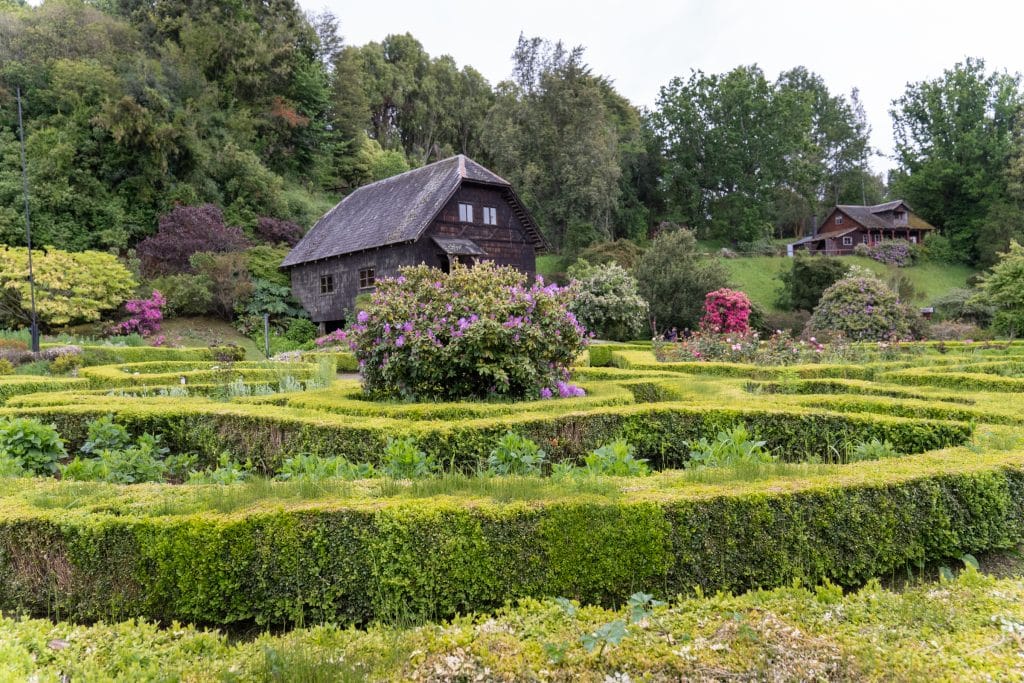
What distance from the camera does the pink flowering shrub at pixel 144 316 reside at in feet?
80.4

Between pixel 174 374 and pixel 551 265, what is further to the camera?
pixel 551 265

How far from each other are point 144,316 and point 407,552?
2559 cm

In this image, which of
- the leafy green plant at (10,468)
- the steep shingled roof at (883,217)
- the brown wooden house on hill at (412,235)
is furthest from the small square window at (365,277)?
the steep shingled roof at (883,217)

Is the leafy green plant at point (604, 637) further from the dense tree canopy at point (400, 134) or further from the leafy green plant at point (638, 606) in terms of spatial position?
the dense tree canopy at point (400, 134)

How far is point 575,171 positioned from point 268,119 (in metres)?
18.8

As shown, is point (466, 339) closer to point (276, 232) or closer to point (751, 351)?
point (751, 351)

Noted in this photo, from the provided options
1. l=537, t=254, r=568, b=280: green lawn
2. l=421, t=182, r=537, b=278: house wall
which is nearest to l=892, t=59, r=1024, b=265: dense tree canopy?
l=537, t=254, r=568, b=280: green lawn

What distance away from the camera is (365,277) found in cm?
2634

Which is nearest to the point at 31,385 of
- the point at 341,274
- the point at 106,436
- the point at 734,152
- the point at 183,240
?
the point at 106,436

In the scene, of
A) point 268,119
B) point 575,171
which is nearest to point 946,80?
point 575,171

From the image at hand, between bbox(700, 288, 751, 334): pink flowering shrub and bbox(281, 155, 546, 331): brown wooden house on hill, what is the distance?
7808mm

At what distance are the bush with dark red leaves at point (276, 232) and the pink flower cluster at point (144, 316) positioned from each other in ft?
26.6

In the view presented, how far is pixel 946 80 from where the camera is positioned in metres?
50.8

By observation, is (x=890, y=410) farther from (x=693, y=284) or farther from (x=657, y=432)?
(x=693, y=284)
